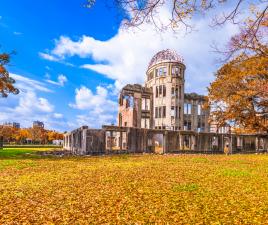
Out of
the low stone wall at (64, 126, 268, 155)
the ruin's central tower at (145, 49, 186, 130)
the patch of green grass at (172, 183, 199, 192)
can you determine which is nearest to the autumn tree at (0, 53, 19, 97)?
the low stone wall at (64, 126, 268, 155)

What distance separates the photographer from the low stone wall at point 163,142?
109 ft

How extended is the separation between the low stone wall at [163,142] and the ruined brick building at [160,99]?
49.8 feet

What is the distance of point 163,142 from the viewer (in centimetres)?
3838

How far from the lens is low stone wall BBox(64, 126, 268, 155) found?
33312 millimetres

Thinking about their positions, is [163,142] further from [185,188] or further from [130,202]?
[130,202]

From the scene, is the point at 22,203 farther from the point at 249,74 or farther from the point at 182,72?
the point at 182,72

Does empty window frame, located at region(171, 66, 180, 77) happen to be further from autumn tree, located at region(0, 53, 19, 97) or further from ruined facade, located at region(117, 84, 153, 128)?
autumn tree, located at region(0, 53, 19, 97)

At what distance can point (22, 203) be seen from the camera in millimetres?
7406

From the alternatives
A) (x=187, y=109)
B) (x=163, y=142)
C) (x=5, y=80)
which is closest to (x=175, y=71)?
(x=187, y=109)

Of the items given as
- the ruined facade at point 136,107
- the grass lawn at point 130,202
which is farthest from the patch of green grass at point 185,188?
the ruined facade at point 136,107

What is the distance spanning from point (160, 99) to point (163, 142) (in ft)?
73.5

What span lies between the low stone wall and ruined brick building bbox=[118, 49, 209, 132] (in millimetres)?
15190

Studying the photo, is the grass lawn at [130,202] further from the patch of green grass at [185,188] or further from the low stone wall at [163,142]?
the low stone wall at [163,142]

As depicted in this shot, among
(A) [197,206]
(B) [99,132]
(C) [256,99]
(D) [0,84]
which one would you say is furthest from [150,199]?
(C) [256,99]
